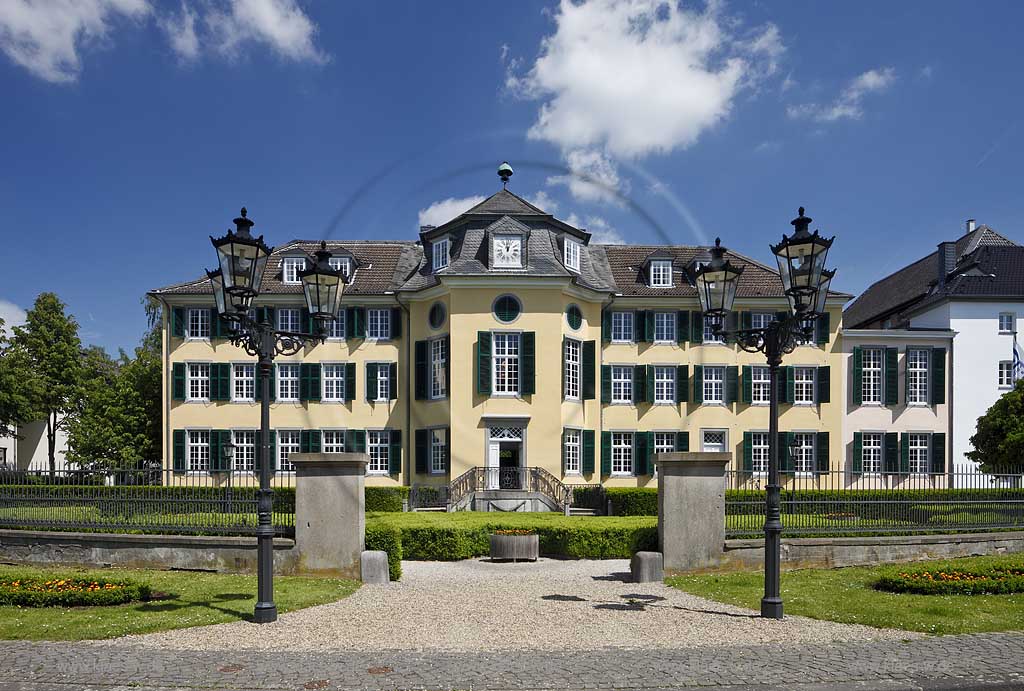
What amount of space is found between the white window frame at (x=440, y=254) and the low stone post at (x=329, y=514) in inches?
762

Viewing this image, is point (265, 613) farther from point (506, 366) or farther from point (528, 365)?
point (506, 366)

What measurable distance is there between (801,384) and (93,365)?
38586 mm

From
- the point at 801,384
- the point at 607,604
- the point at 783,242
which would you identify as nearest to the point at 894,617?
the point at 607,604

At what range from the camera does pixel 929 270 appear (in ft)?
140

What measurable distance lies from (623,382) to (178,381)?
18259 mm

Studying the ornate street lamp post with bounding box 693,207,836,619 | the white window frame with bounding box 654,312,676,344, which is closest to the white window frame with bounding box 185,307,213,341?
the white window frame with bounding box 654,312,676,344

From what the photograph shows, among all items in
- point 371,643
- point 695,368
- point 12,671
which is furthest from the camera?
point 695,368

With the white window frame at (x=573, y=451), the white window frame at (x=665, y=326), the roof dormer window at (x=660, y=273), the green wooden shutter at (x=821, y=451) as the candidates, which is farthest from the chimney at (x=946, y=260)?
the white window frame at (x=573, y=451)

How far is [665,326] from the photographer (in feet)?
113

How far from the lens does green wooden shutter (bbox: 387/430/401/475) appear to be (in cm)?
3306

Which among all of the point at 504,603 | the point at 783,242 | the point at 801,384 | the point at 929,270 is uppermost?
the point at 929,270

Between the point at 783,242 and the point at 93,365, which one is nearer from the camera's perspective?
the point at 783,242

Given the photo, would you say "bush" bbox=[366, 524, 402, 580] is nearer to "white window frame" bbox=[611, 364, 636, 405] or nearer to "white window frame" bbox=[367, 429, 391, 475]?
"white window frame" bbox=[367, 429, 391, 475]

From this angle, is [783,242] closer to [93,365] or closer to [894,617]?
[894,617]
